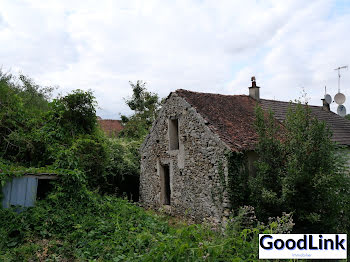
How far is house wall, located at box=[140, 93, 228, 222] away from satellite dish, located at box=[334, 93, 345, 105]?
946cm

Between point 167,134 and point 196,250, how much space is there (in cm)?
803

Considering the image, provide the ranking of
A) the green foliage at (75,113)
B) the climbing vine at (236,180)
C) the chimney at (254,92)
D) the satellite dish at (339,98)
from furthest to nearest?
the satellite dish at (339,98), the chimney at (254,92), the green foliage at (75,113), the climbing vine at (236,180)

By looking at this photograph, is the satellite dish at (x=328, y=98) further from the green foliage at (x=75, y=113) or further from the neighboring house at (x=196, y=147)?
the green foliage at (x=75, y=113)

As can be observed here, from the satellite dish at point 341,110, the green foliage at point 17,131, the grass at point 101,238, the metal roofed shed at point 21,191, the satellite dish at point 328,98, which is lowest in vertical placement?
the grass at point 101,238

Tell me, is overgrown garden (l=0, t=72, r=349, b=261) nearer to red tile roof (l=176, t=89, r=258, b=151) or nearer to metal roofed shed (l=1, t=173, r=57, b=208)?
metal roofed shed (l=1, t=173, r=57, b=208)

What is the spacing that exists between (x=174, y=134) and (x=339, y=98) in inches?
383

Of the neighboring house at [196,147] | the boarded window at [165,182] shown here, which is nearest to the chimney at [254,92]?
the neighboring house at [196,147]

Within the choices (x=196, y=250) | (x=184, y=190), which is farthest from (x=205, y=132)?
(x=196, y=250)

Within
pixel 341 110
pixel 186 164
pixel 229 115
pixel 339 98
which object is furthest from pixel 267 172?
pixel 339 98

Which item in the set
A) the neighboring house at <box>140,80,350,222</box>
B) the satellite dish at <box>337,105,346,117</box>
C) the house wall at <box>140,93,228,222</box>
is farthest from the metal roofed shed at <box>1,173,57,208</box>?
the satellite dish at <box>337,105,346,117</box>

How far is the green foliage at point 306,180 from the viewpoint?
7.56 metres

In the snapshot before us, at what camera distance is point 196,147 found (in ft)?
34.8

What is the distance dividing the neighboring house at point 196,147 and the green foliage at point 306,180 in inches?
49.8

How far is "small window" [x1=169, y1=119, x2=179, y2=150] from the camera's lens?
12062 mm
